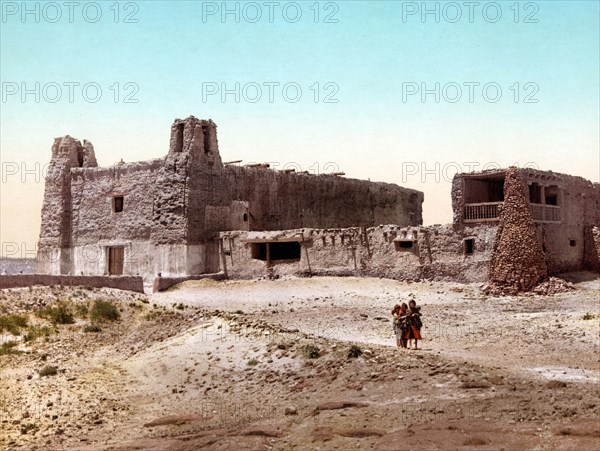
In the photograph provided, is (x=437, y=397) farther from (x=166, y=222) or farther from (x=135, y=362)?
(x=166, y=222)

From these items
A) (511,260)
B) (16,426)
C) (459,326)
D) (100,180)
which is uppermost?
(100,180)

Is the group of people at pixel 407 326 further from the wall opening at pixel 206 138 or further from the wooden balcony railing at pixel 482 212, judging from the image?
the wall opening at pixel 206 138

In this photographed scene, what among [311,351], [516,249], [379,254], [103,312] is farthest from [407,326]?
[379,254]

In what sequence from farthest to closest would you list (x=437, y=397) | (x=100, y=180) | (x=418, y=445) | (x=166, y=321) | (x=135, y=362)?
(x=100, y=180) → (x=166, y=321) → (x=135, y=362) → (x=437, y=397) → (x=418, y=445)

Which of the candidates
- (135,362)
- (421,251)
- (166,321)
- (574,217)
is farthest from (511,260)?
(135,362)

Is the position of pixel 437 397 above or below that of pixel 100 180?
below

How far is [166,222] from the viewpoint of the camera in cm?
3616

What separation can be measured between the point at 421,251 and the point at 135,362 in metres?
13.1

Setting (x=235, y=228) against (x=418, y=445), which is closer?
(x=418, y=445)

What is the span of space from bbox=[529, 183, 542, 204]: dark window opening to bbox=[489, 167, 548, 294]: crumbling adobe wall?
2.60 meters

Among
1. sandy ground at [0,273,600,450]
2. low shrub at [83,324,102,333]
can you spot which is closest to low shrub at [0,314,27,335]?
sandy ground at [0,273,600,450]

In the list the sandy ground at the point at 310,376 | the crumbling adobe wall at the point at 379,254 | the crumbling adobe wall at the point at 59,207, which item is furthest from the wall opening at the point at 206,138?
the sandy ground at the point at 310,376

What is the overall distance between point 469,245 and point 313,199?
44.0ft

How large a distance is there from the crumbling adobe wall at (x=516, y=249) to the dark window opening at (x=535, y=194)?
2603 millimetres
